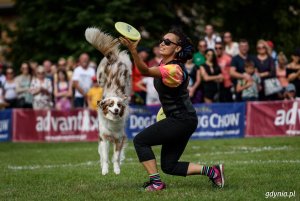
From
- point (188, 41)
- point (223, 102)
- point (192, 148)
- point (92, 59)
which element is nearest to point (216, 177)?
point (188, 41)

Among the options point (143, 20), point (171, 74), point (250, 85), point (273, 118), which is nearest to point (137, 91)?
point (250, 85)

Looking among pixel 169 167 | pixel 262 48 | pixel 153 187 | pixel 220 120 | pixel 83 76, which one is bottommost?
pixel 220 120

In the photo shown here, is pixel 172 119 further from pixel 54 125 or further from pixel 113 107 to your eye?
pixel 54 125

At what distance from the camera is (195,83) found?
18766 millimetres

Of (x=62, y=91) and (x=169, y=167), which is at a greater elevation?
(x=169, y=167)

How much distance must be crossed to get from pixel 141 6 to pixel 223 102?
7.75 m

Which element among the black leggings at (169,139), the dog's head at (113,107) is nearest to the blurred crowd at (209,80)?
the dog's head at (113,107)

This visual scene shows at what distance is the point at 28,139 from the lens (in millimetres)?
20156

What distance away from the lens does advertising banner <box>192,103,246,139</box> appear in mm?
18266

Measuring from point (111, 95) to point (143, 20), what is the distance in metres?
13.8

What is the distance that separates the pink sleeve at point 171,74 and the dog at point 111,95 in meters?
3.28

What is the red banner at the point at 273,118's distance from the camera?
1758cm

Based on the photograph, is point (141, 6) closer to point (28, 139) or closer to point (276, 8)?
point (276, 8)

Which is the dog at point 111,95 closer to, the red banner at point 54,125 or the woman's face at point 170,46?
the woman's face at point 170,46
